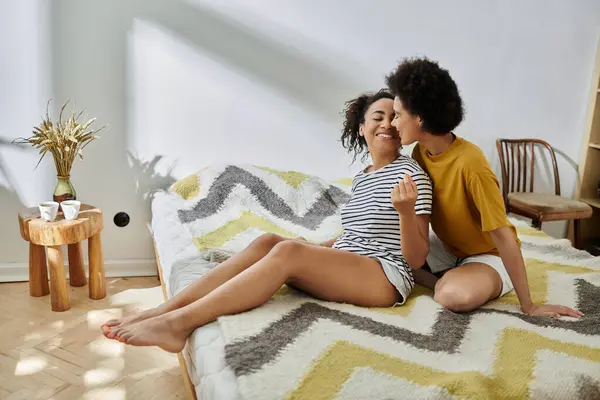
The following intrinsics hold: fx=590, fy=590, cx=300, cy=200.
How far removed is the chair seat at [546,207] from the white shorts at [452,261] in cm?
133

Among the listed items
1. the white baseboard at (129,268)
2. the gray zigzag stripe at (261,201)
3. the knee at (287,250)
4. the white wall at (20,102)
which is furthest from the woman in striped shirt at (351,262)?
the white wall at (20,102)

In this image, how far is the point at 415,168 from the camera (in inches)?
74.1

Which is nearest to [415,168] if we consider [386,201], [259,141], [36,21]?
[386,201]

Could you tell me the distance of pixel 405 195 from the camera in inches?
65.9

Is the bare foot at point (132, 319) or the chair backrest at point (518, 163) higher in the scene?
the chair backrest at point (518, 163)

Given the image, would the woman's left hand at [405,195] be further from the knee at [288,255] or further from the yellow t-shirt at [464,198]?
the knee at [288,255]

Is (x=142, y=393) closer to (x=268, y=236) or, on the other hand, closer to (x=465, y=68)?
(x=268, y=236)

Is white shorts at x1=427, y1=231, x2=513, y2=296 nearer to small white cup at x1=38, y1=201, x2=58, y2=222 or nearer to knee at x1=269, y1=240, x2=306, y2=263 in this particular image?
knee at x1=269, y1=240, x2=306, y2=263

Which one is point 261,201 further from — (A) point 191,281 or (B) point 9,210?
(B) point 9,210

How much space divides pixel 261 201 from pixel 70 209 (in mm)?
857

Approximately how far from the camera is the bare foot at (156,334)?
153cm

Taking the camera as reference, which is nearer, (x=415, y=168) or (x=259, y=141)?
(x=415, y=168)

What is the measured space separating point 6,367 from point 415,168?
155cm

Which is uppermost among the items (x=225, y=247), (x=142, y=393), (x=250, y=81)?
(x=250, y=81)
